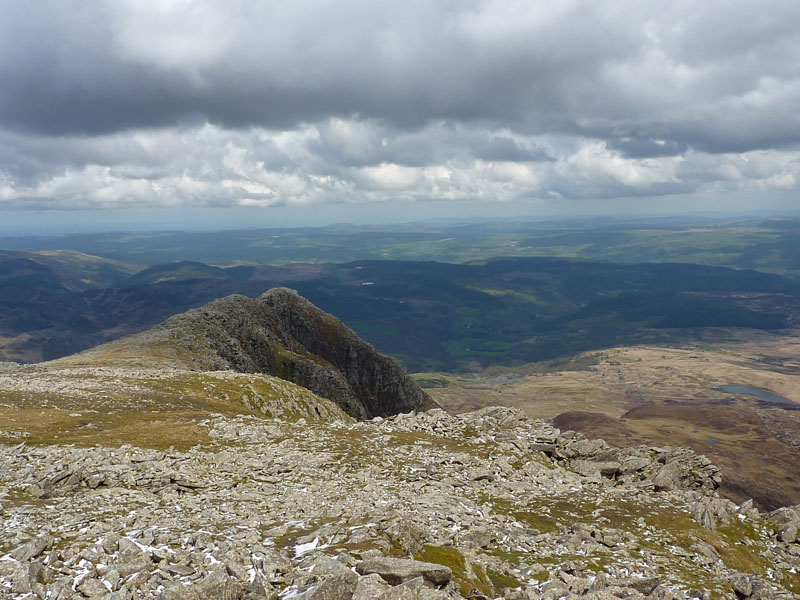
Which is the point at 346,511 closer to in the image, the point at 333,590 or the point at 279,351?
the point at 333,590

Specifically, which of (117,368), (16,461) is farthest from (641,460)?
(117,368)

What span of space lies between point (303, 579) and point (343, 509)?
33.6 ft

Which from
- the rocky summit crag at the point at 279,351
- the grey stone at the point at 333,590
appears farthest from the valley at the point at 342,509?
the rocky summit crag at the point at 279,351

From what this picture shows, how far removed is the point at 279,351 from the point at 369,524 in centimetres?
11380

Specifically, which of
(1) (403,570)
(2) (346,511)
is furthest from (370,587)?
(2) (346,511)

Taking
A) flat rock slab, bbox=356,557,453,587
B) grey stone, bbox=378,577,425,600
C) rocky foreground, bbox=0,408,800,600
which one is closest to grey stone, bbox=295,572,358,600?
rocky foreground, bbox=0,408,800,600

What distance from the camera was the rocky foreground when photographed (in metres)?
17.3

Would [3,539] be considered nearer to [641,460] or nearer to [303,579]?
[303,579]

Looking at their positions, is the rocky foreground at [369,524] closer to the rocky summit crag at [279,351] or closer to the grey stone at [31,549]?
the grey stone at [31,549]

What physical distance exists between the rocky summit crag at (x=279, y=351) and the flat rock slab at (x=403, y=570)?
74.9 metres

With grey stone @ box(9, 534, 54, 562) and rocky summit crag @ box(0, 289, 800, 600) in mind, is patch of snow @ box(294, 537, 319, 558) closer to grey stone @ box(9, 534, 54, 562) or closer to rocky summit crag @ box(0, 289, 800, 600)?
rocky summit crag @ box(0, 289, 800, 600)

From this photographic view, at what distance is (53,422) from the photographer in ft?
141

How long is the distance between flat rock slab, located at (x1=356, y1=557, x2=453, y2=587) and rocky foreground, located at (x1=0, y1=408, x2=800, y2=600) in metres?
0.06

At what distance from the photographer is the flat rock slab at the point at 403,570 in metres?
17.0
